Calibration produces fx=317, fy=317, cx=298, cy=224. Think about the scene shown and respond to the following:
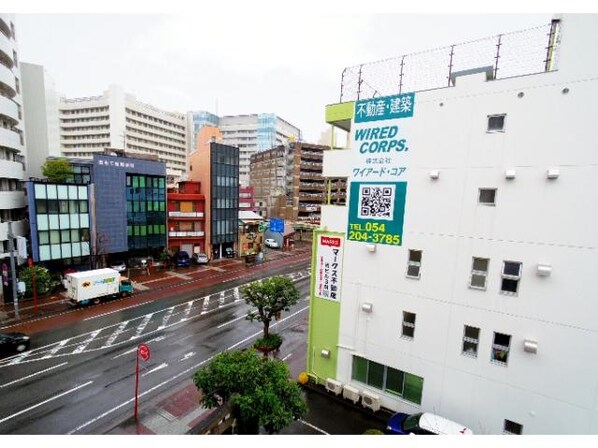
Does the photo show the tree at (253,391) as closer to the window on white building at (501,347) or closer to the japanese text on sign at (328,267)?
the japanese text on sign at (328,267)

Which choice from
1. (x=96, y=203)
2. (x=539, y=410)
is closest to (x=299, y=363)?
(x=539, y=410)

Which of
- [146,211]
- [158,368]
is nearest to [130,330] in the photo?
[158,368]

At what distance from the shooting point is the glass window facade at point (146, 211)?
137ft

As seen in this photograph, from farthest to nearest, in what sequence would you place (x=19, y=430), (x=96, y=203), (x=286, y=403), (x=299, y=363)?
(x=96, y=203), (x=299, y=363), (x=19, y=430), (x=286, y=403)

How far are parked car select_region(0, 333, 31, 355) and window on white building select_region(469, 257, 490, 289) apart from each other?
1085 inches

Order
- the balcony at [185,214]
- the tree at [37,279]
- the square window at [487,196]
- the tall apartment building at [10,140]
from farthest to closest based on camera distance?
the balcony at [185,214]
the tall apartment building at [10,140]
the tree at [37,279]
the square window at [487,196]

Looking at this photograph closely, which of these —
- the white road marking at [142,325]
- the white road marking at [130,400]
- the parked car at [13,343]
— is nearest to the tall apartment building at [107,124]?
the white road marking at [142,325]

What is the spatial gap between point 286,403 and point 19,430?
43.8 feet

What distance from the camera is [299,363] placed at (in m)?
20.9

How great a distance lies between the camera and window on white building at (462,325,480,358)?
13.3 m

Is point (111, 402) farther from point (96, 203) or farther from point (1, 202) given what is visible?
point (96, 203)

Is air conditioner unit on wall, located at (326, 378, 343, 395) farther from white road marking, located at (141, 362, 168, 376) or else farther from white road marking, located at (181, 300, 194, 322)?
white road marking, located at (181, 300, 194, 322)

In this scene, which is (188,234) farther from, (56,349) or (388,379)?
(388,379)

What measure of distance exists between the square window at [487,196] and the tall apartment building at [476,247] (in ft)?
0.14
